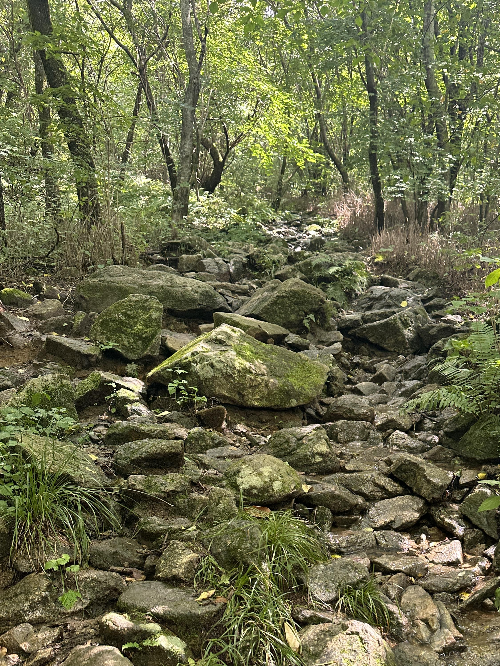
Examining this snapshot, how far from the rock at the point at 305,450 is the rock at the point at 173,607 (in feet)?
5.64

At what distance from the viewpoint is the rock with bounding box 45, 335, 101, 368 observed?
503 centimetres

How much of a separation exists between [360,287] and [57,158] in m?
5.15

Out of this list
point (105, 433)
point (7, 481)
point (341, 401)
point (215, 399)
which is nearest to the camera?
point (7, 481)

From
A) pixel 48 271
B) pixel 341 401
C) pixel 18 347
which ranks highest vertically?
pixel 48 271

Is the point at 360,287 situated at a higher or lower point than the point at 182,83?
lower

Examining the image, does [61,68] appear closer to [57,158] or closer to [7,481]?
[57,158]

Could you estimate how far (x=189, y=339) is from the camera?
6.04m

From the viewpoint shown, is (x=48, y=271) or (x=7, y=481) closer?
(x=7, y=481)

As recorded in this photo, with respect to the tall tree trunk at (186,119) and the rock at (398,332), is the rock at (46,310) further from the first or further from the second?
the tall tree trunk at (186,119)

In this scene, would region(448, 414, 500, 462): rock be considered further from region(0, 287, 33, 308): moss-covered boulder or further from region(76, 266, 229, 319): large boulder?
region(0, 287, 33, 308): moss-covered boulder

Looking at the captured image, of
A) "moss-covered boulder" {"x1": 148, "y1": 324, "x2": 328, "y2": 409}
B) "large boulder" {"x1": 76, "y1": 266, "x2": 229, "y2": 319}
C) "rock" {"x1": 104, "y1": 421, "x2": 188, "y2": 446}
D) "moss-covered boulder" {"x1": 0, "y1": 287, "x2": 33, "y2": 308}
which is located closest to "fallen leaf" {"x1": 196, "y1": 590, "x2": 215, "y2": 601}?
"rock" {"x1": 104, "y1": 421, "x2": 188, "y2": 446}

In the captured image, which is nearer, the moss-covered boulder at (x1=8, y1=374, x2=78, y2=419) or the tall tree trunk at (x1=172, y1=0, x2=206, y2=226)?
the moss-covered boulder at (x1=8, y1=374, x2=78, y2=419)

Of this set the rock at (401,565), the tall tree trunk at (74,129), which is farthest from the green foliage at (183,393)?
the tall tree trunk at (74,129)

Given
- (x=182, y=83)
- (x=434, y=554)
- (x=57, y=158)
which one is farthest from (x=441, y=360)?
(x=182, y=83)
